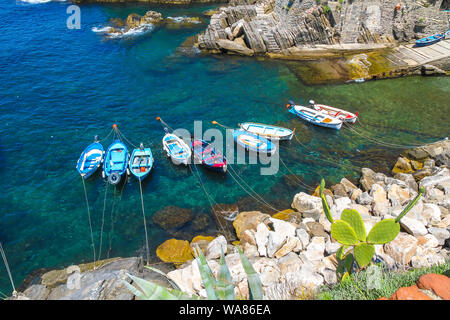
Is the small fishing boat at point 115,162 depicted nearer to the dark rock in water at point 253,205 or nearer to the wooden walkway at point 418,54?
the dark rock in water at point 253,205

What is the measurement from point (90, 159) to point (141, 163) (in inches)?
191

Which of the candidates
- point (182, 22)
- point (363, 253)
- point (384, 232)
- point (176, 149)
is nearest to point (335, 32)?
point (182, 22)

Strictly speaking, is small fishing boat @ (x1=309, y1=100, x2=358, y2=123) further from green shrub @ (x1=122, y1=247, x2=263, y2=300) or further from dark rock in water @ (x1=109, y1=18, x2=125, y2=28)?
dark rock in water @ (x1=109, y1=18, x2=125, y2=28)

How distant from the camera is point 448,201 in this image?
18.6 m

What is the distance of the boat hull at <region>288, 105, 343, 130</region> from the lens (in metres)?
30.4

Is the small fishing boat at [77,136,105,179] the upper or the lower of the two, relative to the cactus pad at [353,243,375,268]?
lower

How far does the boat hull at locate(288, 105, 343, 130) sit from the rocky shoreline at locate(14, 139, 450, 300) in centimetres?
756

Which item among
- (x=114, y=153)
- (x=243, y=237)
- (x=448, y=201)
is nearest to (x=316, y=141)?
(x=448, y=201)

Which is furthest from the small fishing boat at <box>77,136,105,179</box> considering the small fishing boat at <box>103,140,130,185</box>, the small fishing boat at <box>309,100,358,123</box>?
the small fishing boat at <box>309,100,358,123</box>

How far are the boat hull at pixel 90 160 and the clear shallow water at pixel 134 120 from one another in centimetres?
121

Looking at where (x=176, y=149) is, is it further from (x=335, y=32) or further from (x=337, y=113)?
(x=335, y=32)

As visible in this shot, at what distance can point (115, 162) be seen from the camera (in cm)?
2548

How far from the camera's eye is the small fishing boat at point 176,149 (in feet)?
85.4

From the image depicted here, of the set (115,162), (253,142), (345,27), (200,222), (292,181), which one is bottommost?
(200,222)
